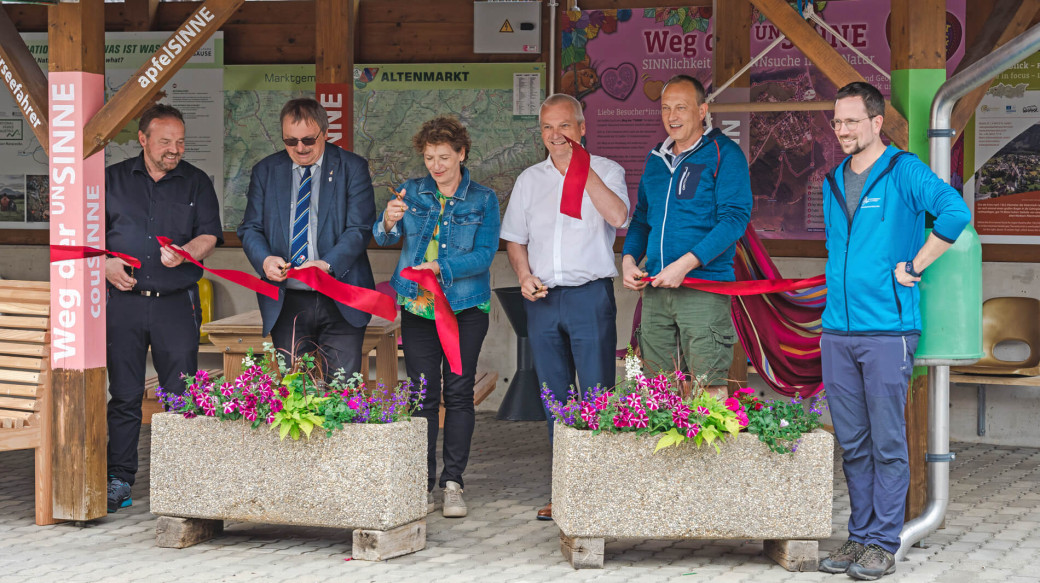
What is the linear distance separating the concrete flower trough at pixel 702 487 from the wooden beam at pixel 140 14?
538 centimetres

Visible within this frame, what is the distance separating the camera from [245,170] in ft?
27.0

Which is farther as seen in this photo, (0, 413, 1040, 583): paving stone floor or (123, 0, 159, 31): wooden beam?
(123, 0, 159, 31): wooden beam

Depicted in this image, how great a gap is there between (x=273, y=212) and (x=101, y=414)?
1137 millimetres

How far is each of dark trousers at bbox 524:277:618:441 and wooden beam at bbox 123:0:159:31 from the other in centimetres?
459

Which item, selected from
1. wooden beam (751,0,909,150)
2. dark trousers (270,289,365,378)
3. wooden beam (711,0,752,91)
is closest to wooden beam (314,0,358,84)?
wooden beam (711,0,752,91)

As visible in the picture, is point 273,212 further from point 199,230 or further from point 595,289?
point 595,289

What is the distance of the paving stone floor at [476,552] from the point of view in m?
4.18

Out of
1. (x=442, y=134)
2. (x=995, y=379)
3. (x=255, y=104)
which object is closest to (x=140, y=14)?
(x=255, y=104)

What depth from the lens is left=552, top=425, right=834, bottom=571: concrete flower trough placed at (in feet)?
13.8

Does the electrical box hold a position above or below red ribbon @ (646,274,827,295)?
above

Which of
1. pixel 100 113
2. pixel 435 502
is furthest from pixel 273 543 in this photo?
pixel 100 113

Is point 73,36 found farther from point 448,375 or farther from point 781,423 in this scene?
point 781,423

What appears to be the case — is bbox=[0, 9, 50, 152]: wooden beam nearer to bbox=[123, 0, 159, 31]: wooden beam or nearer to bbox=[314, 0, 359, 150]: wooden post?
bbox=[314, 0, 359, 150]: wooden post

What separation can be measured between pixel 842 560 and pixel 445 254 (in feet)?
6.30
